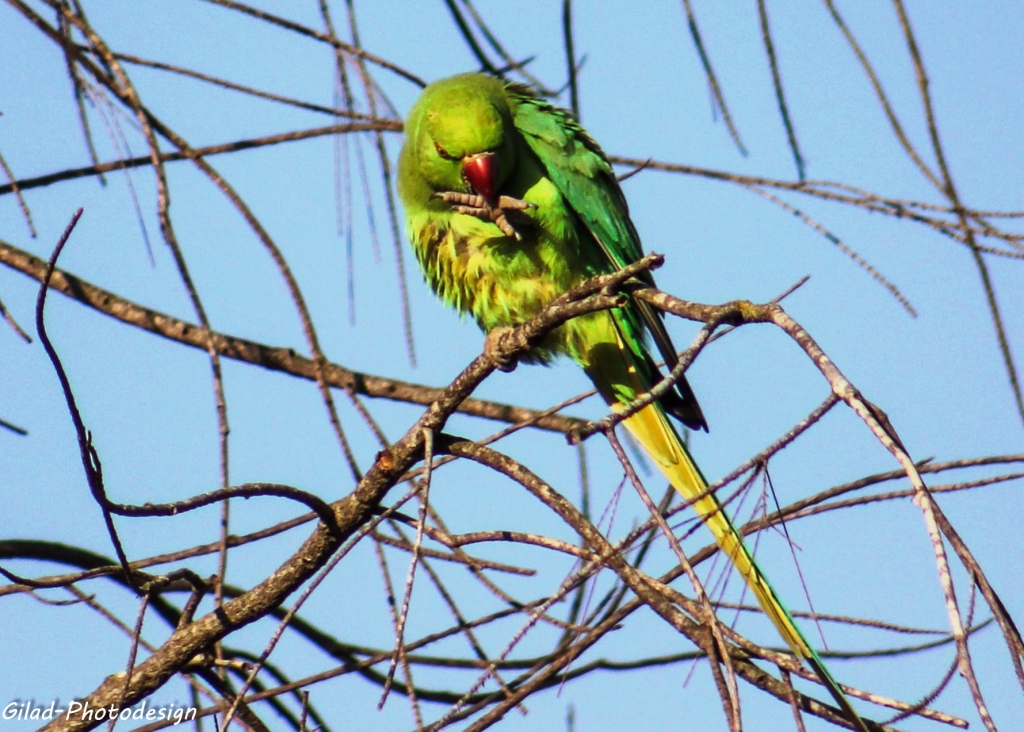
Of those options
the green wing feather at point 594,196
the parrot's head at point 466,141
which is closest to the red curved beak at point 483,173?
the parrot's head at point 466,141

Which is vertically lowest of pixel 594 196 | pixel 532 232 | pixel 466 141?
pixel 532 232

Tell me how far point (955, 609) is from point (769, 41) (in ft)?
4.20

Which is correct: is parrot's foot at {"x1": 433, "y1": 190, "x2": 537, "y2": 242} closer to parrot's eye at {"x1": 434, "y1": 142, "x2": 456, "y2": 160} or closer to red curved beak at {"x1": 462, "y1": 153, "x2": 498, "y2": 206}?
red curved beak at {"x1": 462, "y1": 153, "x2": 498, "y2": 206}

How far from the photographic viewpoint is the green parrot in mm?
3225

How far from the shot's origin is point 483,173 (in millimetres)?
3209

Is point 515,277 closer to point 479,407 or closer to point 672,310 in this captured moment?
point 479,407

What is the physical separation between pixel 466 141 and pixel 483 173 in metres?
0.13

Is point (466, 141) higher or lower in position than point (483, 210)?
higher

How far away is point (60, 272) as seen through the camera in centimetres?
297

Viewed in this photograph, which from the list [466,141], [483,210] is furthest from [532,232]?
[466,141]

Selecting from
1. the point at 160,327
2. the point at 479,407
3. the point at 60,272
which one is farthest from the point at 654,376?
the point at 60,272

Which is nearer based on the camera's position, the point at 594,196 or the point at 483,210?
the point at 483,210

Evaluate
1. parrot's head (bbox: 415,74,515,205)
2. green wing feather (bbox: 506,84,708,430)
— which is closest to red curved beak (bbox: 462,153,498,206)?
parrot's head (bbox: 415,74,515,205)

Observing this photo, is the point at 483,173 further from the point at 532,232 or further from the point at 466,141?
the point at 532,232
